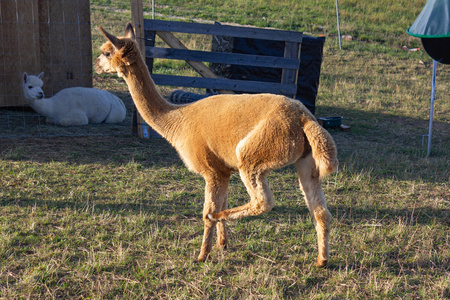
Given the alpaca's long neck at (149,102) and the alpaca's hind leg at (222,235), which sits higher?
the alpaca's long neck at (149,102)

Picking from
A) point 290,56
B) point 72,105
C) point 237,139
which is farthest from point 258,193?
point 72,105

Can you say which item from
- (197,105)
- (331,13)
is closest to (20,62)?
(197,105)

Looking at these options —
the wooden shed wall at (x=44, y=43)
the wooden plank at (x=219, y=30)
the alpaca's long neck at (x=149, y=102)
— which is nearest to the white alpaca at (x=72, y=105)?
the wooden shed wall at (x=44, y=43)

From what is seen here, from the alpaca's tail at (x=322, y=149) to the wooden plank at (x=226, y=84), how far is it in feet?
15.6

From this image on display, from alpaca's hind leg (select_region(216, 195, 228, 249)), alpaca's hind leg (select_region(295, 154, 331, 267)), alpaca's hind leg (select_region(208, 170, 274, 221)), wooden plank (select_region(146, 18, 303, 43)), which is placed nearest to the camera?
alpaca's hind leg (select_region(208, 170, 274, 221))

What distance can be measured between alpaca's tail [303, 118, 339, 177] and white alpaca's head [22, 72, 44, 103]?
6.43 metres

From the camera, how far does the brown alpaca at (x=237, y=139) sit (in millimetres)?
3670

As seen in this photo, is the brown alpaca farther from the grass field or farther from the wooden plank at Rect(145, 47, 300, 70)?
the wooden plank at Rect(145, 47, 300, 70)

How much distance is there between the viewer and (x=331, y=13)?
74.9ft

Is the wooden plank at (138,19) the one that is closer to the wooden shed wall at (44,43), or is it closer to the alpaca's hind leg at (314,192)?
the wooden shed wall at (44,43)

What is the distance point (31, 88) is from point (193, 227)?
5342 millimetres

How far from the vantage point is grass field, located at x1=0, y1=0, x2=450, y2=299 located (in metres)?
3.80

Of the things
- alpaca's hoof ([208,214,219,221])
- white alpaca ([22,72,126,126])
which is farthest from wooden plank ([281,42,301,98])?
alpaca's hoof ([208,214,219,221])

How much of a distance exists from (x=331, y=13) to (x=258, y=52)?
45.8 ft
